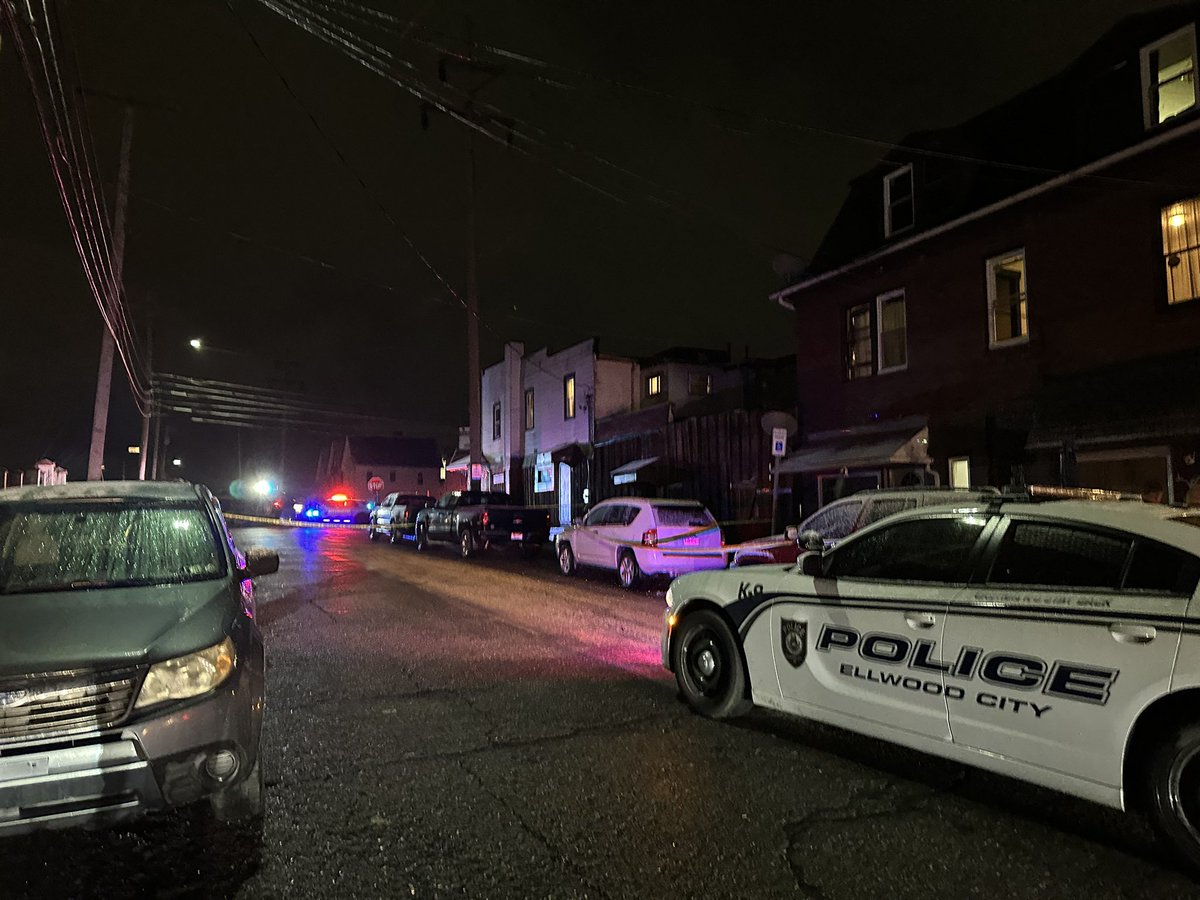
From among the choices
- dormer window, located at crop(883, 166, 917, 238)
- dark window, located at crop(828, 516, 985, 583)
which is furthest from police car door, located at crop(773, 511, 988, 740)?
dormer window, located at crop(883, 166, 917, 238)

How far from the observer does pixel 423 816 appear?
398cm

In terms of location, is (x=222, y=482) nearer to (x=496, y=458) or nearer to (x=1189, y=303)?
(x=496, y=458)

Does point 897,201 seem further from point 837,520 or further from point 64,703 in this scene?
point 64,703

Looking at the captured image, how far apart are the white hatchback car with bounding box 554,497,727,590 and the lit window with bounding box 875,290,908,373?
5.57 meters

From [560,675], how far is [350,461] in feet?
243

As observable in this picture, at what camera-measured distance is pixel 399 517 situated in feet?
90.3

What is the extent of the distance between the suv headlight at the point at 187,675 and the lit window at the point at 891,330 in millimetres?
15084

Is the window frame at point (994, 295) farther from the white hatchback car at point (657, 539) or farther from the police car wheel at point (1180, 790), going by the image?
the police car wheel at point (1180, 790)

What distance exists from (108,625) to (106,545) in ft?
4.18

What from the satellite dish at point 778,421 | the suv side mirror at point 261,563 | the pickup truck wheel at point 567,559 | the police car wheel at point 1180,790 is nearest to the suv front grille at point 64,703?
the suv side mirror at point 261,563

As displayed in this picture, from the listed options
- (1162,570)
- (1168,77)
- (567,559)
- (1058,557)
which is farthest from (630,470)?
(1162,570)

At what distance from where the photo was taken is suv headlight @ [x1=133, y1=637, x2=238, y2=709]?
11.1ft

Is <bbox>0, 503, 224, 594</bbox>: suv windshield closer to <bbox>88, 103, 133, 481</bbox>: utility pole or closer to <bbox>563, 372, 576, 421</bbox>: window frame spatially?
<bbox>88, 103, 133, 481</bbox>: utility pole

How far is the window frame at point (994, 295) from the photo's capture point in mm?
13773
